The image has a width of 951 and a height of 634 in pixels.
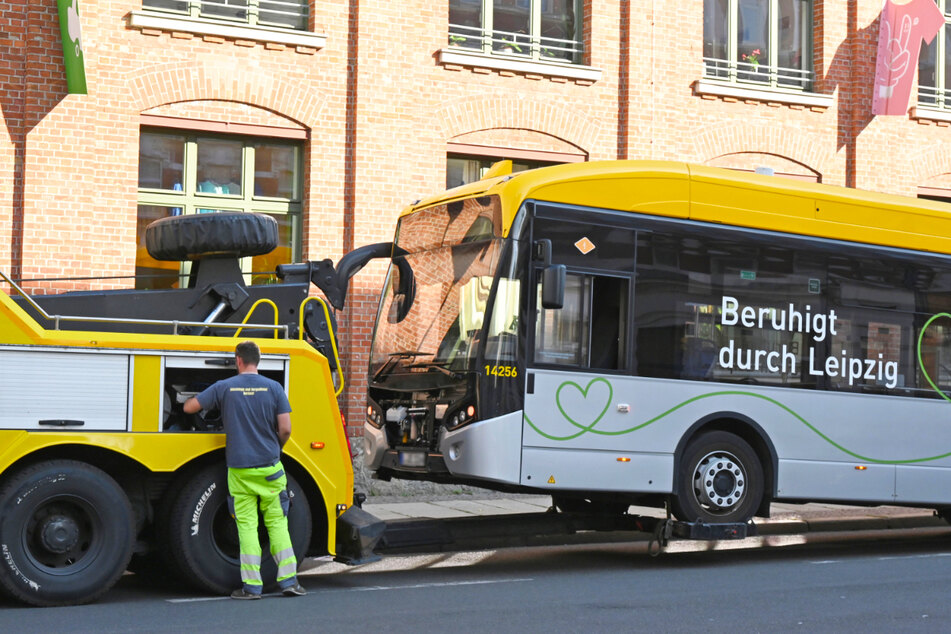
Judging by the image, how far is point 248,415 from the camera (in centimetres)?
877

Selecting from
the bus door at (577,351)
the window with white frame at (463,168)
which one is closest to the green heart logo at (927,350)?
the bus door at (577,351)

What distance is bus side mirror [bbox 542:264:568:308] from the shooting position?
396 inches

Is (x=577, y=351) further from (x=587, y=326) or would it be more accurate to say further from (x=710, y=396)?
(x=710, y=396)

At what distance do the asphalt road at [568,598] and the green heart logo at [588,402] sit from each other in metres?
1.23

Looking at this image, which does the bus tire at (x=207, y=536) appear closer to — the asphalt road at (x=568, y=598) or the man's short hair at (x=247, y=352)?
the asphalt road at (x=568, y=598)

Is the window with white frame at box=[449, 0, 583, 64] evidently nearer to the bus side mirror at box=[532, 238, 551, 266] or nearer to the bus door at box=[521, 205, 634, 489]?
the bus door at box=[521, 205, 634, 489]

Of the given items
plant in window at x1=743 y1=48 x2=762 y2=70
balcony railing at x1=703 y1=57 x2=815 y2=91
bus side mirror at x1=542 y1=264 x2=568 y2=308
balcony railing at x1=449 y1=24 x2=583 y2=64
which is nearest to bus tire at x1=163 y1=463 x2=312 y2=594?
bus side mirror at x1=542 y1=264 x2=568 y2=308

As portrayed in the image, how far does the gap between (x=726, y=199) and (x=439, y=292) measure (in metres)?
2.73

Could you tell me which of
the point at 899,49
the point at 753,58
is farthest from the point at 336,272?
the point at 899,49

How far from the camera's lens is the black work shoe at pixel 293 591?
8.97 meters

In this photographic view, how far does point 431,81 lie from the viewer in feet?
53.3

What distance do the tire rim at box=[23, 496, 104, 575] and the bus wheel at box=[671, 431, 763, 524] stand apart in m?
4.89

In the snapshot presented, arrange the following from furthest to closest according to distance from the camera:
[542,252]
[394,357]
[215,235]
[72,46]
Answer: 1. [72,46]
2. [394,357]
3. [542,252]
4. [215,235]

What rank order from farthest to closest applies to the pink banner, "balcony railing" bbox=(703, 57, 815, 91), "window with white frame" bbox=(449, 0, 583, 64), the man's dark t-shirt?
the pink banner
"balcony railing" bbox=(703, 57, 815, 91)
"window with white frame" bbox=(449, 0, 583, 64)
the man's dark t-shirt
